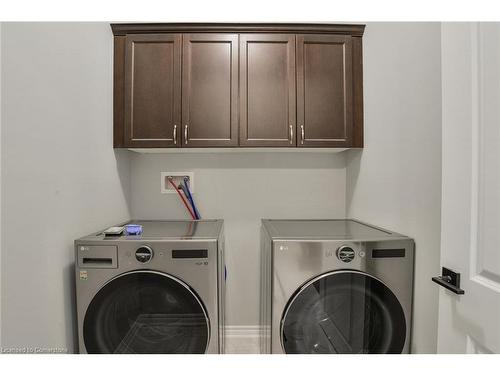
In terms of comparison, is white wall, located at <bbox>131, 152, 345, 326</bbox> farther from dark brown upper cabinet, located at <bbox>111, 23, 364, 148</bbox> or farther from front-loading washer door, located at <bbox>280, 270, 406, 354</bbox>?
front-loading washer door, located at <bbox>280, 270, 406, 354</bbox>

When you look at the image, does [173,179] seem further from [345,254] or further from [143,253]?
[345,254]

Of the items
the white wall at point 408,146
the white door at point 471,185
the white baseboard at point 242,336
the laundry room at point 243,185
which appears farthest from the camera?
the white baseboard at point 242,336

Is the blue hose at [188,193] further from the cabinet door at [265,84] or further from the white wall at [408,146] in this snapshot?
the white wall at [408,146]

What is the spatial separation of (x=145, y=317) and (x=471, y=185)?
1.38 meters

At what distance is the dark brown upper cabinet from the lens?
1721 millimetres

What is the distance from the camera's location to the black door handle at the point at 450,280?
848 mm

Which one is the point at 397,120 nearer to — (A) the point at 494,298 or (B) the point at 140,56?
(A) the point at 494,298

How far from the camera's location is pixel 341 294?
51.5 inches

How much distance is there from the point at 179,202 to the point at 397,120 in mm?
1486

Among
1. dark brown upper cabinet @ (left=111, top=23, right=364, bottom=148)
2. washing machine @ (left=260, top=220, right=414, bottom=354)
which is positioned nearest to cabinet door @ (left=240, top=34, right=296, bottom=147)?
dark brown upper cabinet @ (left=111, top=23, right=364, bottom=148)

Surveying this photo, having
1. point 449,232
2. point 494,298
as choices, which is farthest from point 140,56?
point 494,298

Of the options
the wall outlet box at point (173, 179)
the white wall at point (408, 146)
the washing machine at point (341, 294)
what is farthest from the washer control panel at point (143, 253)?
the white wall at point (408, 146)

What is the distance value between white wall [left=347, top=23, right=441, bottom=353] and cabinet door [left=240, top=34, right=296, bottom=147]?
0.49 m

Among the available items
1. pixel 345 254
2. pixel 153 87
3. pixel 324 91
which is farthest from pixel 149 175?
pixel 345 254
